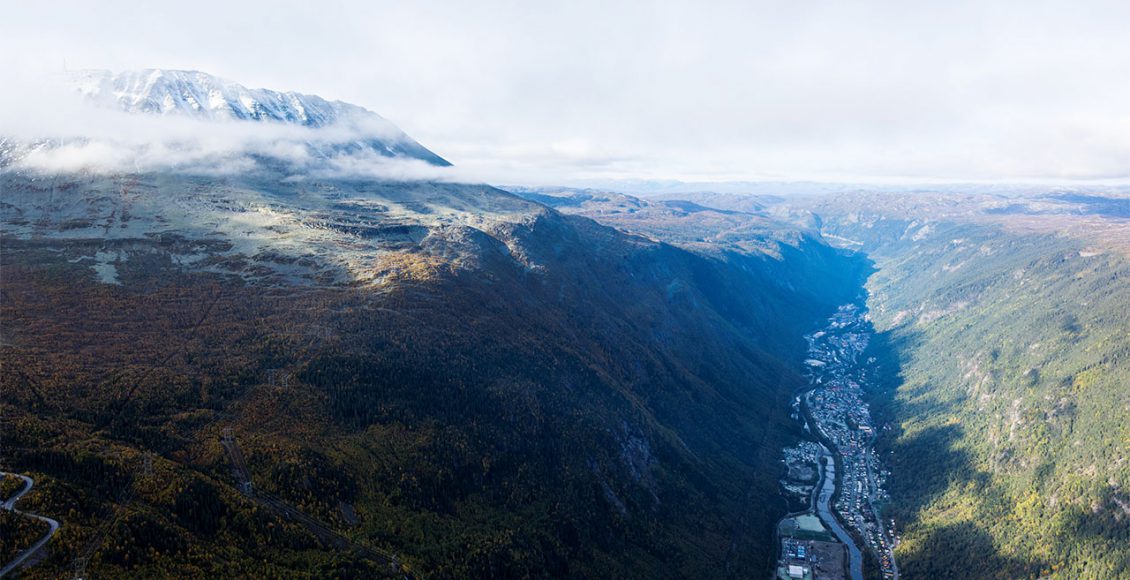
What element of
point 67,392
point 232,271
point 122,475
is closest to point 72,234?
point 232,271

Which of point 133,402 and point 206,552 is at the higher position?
point 133,402

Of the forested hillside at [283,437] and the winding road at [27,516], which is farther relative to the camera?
the forested hillside at [283,437]

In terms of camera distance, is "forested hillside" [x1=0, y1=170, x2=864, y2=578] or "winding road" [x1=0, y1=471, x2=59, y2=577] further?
"forested hillside" [x1=0, y1=170, x2=864, y2=578]

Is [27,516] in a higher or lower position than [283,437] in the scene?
higher

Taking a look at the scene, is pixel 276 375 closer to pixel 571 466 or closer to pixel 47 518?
pixel 47 518

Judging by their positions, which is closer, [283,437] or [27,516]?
[27,516]

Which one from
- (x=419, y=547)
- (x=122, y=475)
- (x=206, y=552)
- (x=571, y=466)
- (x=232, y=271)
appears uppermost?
(x=232, y=271)

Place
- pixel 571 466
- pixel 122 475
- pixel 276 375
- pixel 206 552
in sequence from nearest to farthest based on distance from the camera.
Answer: pixel 206 552
pixel 122 475
pixel 276 375
pixel 571 466

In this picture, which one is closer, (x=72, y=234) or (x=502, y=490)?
(x=502, y=490)
